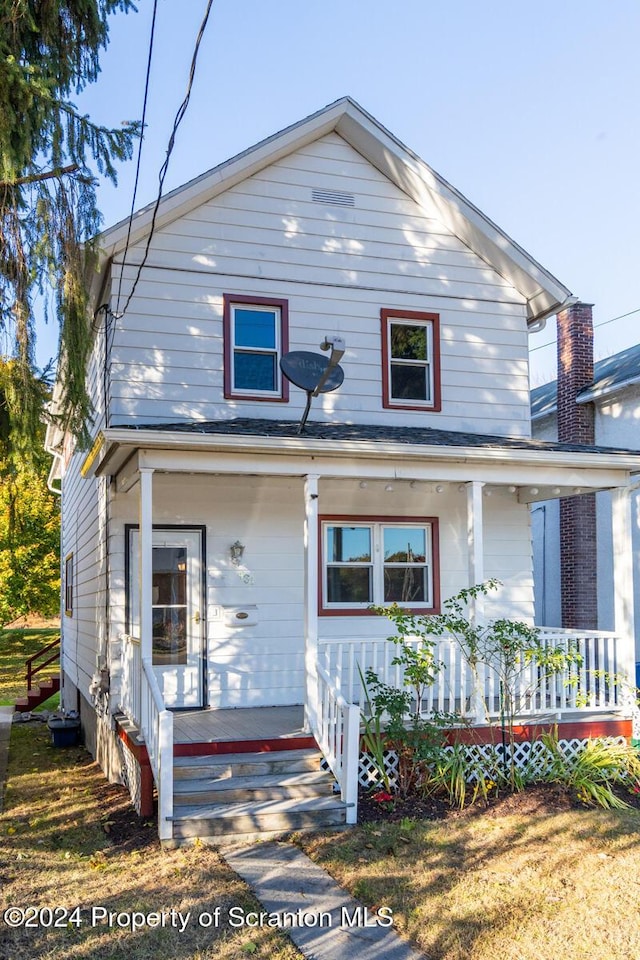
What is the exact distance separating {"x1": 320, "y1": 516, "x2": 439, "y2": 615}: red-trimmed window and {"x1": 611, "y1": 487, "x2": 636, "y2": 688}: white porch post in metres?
2.16

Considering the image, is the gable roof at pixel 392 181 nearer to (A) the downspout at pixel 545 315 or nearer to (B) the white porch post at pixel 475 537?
(A) the downspout at pixel 545 315

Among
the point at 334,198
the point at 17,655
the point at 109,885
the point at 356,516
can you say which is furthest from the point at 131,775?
the point at 17,655

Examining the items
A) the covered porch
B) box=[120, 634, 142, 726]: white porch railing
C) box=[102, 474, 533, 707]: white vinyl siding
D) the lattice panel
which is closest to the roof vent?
the covered porch

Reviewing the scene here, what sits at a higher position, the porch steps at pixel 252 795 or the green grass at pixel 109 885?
the porch steps at pixel 252 795

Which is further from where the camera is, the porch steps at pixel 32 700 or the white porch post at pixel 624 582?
the porch steps at pixel 32 700

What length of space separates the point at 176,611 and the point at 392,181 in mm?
6182

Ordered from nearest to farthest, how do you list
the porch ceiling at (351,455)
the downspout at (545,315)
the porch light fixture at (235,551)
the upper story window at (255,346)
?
1. the porch ceiling at (351,455)
2. the porch light fixture at (235,551)
3. the upper story window at (255,346)
4. the downspout at (545,315)

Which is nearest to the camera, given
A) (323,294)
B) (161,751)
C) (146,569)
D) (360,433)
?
(161,751)

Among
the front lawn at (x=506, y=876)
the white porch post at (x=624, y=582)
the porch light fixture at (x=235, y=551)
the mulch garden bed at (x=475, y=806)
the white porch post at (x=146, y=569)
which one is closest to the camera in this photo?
the front lawn at (x=506, y=876)

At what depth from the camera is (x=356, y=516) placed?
10.7 meters

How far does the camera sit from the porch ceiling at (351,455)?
8403 mm

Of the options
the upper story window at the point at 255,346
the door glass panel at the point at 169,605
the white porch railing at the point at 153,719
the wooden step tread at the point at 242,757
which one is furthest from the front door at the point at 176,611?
the upper story window at the point at 255,346

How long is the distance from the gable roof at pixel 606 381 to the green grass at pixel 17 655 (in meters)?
12.6

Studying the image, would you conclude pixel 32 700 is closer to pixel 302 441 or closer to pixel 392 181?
pixel 302 441
